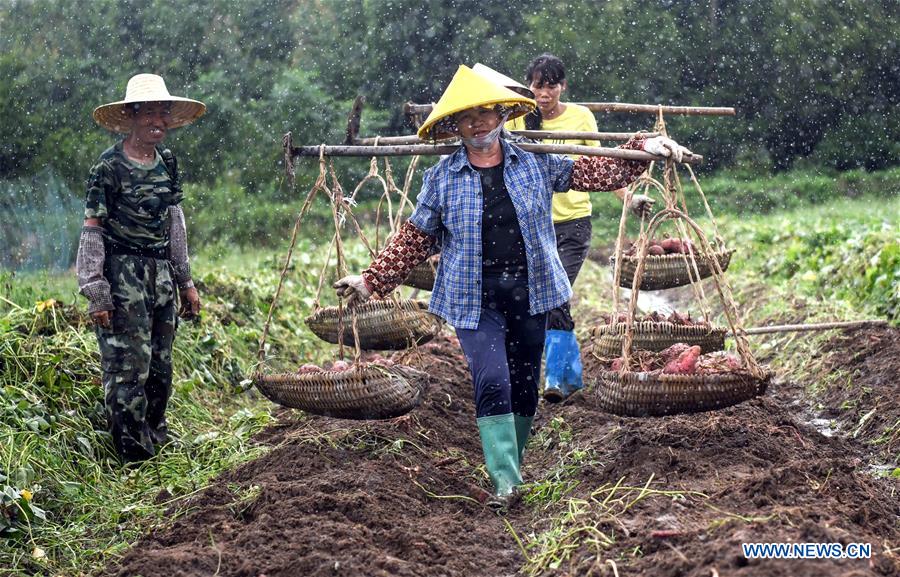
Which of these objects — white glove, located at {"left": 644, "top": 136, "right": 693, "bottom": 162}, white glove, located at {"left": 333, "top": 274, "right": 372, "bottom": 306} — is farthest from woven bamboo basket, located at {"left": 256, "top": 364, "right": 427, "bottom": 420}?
white glove, located at {"left": 644, "top": 136, "right": 693, "bottom": 162}

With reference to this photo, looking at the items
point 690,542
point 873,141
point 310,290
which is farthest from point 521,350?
point 873,141

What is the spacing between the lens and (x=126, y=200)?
233 inches

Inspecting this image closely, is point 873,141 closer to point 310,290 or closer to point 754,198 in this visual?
point 754,198

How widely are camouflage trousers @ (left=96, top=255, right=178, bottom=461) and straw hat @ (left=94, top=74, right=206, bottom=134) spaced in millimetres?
774

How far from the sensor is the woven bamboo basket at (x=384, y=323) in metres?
6.64

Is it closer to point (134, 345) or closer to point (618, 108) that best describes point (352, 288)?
point (134, 345)

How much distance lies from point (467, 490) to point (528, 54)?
1998 centimetres

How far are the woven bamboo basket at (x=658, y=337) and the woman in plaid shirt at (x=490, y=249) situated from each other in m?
1.12

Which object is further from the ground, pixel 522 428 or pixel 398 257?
pixel 398 257

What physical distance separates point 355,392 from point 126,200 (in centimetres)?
165

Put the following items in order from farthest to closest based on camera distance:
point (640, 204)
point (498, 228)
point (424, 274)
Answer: point (424, 274)
point (640, 204)
point (498, 228)

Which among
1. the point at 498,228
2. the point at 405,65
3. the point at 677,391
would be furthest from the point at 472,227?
the point at 405,65

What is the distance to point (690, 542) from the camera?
3.79 metres

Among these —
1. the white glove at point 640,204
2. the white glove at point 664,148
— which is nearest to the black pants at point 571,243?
the white glove at point 640,204
